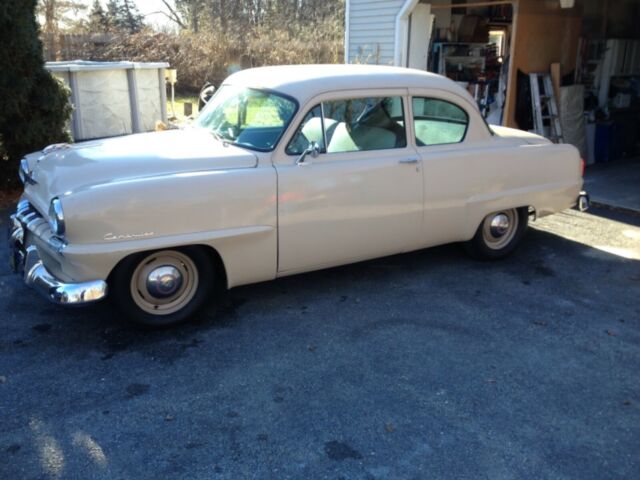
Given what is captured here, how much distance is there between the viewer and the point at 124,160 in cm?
405

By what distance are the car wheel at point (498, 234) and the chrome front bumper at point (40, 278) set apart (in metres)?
3.43

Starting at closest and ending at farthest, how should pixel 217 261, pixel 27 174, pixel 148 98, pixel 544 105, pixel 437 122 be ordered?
1. pixel 217 261
2. pixel 27 174
3. pixel 437 122
4. pixel 544 105
5. pixel 148 98

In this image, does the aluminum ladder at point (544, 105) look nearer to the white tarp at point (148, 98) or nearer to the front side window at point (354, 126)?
the front side window at point (354, 126)

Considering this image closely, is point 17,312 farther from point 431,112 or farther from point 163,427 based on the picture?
point 431,112

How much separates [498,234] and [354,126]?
1.95 meters

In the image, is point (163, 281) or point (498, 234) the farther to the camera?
point (498, 234)

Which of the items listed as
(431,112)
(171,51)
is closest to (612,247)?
(431,112)

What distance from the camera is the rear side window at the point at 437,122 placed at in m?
4.98

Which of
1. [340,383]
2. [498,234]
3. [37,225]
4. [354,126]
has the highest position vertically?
[354,126]

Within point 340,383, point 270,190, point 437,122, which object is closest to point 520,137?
point 437,122

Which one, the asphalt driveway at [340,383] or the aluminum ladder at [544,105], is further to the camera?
the aluminum ladder at [544,105]

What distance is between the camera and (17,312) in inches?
173

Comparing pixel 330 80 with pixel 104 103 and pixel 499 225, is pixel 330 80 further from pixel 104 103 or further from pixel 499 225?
pixel 104 103

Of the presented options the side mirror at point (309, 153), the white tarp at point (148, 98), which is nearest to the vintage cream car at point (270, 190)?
the side mirror at point (309, 153)
